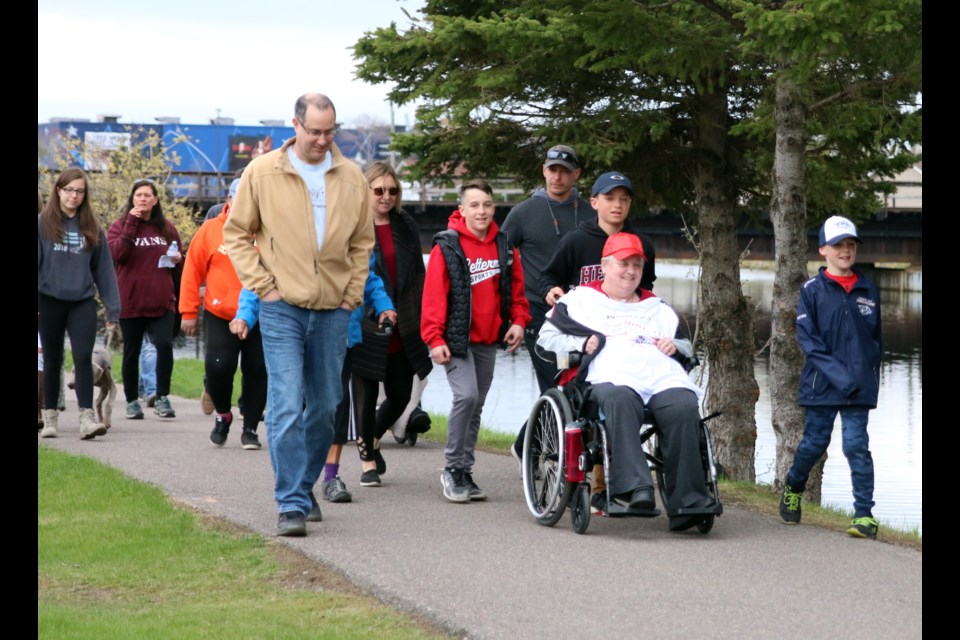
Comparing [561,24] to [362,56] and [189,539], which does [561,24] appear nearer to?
[362,56]

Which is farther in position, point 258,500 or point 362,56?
point 362,56

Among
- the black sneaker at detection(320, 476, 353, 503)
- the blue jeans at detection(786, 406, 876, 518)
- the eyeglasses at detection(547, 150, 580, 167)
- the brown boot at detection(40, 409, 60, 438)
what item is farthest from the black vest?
the brown boot at detection(40, 409, 60, 438)

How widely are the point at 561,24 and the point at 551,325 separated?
181 inches

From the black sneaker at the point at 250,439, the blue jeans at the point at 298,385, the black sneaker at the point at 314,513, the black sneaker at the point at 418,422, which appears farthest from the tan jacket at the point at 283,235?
the black sneaker at the point at 250,439

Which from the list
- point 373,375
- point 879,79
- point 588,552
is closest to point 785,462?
point 879,79

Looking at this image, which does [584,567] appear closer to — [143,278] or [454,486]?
[454,486]

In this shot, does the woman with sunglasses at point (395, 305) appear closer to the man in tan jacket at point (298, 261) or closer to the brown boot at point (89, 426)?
the man in tan jacket at point (298, 261)

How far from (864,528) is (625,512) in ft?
4.20

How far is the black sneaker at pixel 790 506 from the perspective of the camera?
26.3 ft

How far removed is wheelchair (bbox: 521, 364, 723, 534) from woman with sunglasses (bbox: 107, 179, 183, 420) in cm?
632

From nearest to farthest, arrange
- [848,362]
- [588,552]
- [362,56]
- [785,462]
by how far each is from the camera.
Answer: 1. [588,552]
2. [848,362]
3. [785,462]
4. [362,56]

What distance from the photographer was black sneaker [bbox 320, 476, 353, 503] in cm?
850

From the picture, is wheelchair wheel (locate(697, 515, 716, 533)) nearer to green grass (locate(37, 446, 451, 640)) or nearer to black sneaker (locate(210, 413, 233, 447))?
green grass (locate(37, 446, 451, 640))

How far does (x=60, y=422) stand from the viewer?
13.1m
